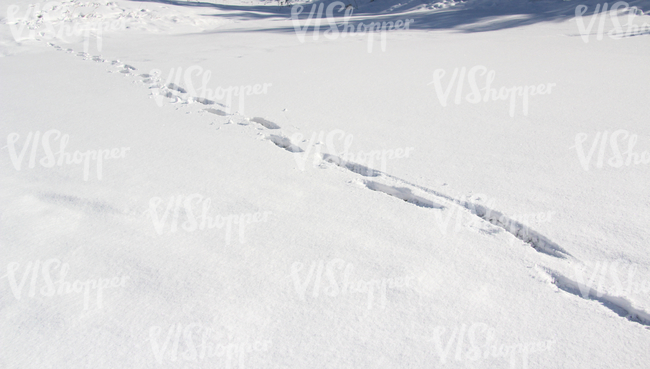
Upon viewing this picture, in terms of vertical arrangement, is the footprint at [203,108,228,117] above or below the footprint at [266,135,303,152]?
below

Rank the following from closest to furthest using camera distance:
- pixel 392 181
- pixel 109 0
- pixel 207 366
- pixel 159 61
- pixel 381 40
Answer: pixel 207 366 → pixel 392 181 → pixel 159 61 → pixel 381 40 → pixel 109 0

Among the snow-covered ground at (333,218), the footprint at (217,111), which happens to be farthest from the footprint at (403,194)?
the footprint at (217,111)

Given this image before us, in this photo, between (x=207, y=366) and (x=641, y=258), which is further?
(x=641, y=258)

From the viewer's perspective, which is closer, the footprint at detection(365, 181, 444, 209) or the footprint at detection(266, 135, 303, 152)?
the footprint at detection(365, 181, 444, 209)

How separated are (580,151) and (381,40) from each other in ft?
16.8

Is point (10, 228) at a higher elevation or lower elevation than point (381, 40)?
lower

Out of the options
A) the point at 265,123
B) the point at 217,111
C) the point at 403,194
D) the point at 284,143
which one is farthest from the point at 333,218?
the point at 217,111

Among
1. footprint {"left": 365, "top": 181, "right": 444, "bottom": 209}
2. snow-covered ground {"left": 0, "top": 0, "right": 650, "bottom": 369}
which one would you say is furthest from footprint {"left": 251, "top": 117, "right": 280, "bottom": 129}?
footprint {"left": 365, "top": 181, "right": 444, "bottom": 209}

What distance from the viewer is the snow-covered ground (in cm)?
158

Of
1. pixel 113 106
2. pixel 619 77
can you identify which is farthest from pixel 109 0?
pixel 619 77

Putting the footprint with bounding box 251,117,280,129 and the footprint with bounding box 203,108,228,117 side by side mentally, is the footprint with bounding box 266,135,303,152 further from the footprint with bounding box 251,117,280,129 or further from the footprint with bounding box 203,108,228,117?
the footprint with bounding box 203,108,228,117

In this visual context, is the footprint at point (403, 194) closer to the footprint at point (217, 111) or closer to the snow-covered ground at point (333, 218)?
the snow-covered ground at point (333, 218)

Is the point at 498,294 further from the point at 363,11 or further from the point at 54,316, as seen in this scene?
the point at 363,11

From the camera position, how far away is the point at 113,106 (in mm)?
4328
